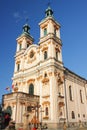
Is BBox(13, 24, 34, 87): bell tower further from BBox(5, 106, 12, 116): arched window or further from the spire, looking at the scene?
BBox(5, 106, 12, 116): arched window

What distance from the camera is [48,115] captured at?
29844 mm

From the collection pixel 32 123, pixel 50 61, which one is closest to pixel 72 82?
pixel 50 61

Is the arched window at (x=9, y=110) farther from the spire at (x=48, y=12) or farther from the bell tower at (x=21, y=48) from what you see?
the spire at (x=48, y=12)

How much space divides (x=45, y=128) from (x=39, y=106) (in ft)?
14.3

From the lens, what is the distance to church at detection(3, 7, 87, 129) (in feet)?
96.7

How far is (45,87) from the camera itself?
1291 inches

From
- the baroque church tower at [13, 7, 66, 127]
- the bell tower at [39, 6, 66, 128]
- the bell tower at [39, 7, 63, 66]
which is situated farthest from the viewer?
the bell tower at [39, 7, 63, 66]

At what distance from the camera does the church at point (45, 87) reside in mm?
29469

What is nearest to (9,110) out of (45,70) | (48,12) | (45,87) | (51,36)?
(45,87)

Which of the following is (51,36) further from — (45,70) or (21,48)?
(21,48)

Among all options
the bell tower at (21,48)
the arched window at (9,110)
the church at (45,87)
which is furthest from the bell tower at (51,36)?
the arched window at (9,110)

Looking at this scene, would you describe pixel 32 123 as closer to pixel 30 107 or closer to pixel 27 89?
pixel 30 107

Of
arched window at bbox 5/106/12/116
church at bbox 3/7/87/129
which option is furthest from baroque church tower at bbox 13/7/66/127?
arched window at bbox 5/106/12/116

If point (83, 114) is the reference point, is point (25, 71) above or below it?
above
